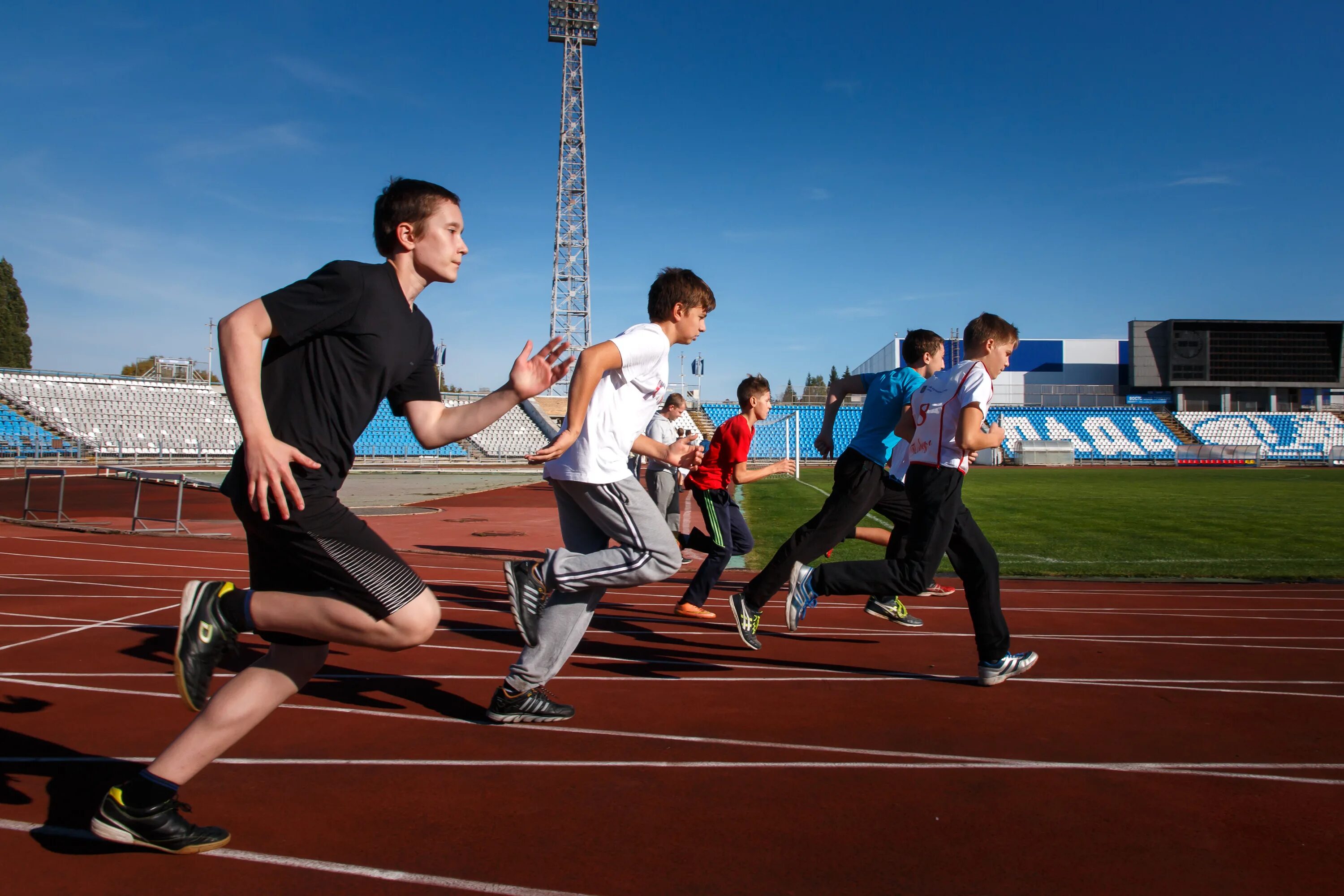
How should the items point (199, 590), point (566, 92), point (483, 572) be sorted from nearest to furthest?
1. point (199, 590)
2. point (483, 572)
3. point (566, 92)

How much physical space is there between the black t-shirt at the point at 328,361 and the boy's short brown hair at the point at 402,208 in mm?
223

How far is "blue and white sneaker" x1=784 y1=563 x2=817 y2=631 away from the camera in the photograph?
15.3 feet

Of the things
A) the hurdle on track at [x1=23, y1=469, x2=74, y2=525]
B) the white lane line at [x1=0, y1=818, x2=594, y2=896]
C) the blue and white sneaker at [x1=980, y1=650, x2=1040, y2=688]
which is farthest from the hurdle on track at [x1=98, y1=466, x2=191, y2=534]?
the blue and white sneaker at [x1=980, y1=650, x2=1040, y2=688]

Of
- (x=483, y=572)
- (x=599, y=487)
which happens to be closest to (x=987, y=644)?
(x=599, y=487)

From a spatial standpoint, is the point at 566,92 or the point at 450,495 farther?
the point at 566,92

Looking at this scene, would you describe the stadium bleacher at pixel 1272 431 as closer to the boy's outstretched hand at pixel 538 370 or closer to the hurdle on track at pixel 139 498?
the hurdle on track at pixel 139 498

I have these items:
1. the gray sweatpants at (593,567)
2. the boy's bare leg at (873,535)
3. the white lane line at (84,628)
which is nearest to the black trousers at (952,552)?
the gray sweatpants at (593,567)

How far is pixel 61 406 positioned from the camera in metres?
39.6

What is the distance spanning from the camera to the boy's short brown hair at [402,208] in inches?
106

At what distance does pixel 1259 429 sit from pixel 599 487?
59.8 metres

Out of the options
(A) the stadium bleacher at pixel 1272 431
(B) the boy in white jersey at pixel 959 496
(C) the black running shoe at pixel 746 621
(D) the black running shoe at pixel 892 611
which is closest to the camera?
(B) the boy in white jersey at pixel 959 496

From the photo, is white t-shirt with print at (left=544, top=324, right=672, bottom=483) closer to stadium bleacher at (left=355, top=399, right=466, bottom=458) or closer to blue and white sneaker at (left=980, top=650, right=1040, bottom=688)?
blue and white sneaker at (left=980, top=650, right=1040, bottom=688)

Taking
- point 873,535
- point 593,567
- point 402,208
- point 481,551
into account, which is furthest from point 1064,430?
point 402,208

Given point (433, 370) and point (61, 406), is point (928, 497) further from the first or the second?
point (61, 406)
